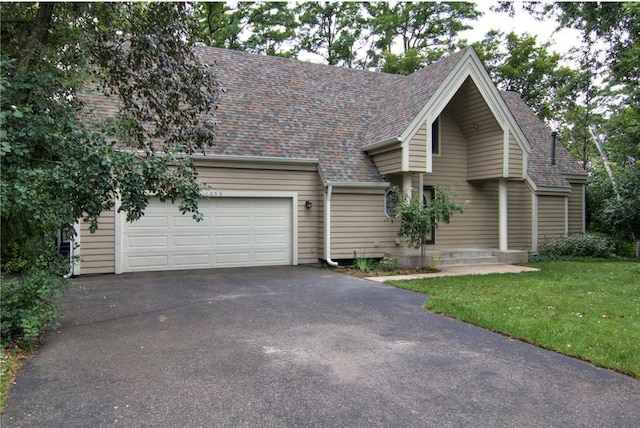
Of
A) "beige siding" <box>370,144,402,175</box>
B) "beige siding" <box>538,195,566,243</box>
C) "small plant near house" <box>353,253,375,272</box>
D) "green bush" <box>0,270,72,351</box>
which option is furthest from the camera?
"beige siding" <box>538,195,566,243</box>

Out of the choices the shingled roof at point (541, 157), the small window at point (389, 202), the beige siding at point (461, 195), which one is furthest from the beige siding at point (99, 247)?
the shingled roof at point (541, 157)

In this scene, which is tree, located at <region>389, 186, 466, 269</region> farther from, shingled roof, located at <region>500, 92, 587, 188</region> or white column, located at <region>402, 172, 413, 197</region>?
shingled roof, located at <region>500, 92, 587, 188</region>

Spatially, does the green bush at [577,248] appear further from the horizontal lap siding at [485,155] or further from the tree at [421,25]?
the tree at [421,25]

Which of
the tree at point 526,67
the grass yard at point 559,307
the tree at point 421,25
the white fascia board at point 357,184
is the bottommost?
the grass yard at point 559,307

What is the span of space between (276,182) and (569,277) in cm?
764

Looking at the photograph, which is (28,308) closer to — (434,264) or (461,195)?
(434,264)

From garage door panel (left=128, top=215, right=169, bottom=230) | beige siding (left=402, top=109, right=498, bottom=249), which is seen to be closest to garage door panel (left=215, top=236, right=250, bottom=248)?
garage door panel (left=128, top=215, right=169, bottom=230)

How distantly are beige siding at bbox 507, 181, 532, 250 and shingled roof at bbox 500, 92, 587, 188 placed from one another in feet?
1.89

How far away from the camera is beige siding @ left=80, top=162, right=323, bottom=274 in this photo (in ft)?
33.7

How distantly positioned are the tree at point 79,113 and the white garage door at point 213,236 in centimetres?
393

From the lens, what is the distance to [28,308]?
5.00 m

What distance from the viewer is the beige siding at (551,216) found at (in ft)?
51.7

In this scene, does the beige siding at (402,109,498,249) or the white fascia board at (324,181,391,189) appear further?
the beige siding at (402,109,498,249)

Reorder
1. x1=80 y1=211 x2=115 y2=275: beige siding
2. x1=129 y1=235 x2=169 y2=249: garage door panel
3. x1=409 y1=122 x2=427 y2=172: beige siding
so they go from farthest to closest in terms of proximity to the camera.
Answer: x1=409 y1=122 x2=427 y2=172: beige siding < x1=129 y1=235 x2=169 y2=249: garage door panel < x1=80 y1=211 x2=115 y2=275: beige siding
